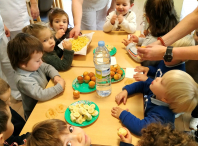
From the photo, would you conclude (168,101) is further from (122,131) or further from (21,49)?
(21,49)

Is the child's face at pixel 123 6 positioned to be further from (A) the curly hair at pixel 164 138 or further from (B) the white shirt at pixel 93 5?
(A) the curly hair at pixel 164 138

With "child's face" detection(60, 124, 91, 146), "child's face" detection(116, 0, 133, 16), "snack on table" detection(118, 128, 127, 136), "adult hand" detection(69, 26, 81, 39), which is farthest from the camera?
"child's face" detection(116, 0, 133, 16)

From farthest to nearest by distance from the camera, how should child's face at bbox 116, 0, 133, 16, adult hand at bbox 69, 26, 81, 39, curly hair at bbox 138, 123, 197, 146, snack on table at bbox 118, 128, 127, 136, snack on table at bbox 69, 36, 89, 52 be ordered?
child's face at bbox 116, 0, 133, 16, adult hand at bbox 69, 26, 81, 39, snack on table at bbox 69, 36, 89, 52, snack on table at bbox 118, 128, 127, 136, curly hair at bbox 138, 123, 197, 146

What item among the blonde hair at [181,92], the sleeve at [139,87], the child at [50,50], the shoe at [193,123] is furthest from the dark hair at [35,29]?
the shoe at [193,123]

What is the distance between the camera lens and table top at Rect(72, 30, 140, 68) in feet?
4.71

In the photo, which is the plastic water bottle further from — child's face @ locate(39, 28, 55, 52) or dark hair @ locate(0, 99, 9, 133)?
dark hair @ locate(0, 99, 9, 133)

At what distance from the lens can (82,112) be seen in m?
0.94

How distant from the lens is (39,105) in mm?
1064

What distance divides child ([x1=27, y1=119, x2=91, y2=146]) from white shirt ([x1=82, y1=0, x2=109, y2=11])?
171 cm

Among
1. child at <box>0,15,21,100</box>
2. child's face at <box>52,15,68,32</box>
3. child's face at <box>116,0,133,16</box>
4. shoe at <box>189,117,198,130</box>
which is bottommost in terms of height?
shoe at <box>189,117,198,130</box>

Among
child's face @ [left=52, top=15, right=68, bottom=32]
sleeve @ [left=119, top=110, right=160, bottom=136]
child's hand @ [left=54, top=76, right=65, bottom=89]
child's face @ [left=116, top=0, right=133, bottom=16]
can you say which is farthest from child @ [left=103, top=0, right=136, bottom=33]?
sleeve @ [left=119, top=110, right=160, bottom=136]

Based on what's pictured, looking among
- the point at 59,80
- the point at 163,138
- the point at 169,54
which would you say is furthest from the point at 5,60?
the point at 163,138

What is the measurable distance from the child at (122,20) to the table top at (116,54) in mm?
72

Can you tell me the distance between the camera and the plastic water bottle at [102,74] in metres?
1.01
